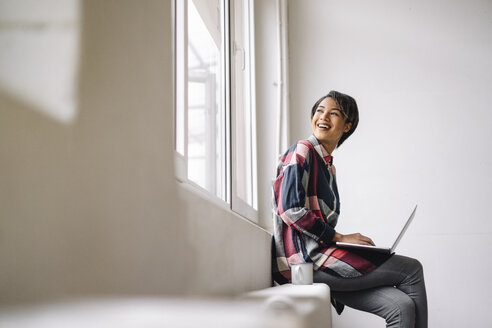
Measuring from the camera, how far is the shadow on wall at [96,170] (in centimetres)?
41

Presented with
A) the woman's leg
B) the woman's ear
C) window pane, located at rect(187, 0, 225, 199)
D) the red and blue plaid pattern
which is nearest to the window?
window pane, located at rect(187, 0, 225, 199)

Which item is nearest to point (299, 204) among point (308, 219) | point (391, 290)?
point (308, 219)

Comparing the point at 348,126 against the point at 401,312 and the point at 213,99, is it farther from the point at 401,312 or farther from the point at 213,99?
the point at 401,312

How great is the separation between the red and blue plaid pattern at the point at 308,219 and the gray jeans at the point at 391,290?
32 mm

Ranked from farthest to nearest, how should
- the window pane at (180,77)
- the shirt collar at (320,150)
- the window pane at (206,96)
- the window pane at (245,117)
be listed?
the window pane at (245,117) < the shirt collar at (320,150) < the window pane at (206,96) < the window pane at (180,77)

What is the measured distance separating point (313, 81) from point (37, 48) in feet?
10.2

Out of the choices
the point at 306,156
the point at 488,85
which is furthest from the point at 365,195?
the point at 306,156

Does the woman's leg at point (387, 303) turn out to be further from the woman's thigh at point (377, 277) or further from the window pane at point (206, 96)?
the window pane at point (206, 96)

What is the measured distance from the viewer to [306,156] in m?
1.98

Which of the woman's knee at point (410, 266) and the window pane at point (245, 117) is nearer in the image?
the woman's knee at point (410, 266)

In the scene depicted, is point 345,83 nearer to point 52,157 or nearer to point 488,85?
point 488,85

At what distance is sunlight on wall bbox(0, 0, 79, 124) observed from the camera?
1.38ft

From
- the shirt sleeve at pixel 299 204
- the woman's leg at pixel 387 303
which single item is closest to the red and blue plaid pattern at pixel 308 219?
the shirt sleeve at pixel 299 204

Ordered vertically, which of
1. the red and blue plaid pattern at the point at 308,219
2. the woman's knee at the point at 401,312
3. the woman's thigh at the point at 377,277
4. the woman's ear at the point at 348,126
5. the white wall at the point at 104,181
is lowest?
the woman's knee at the point at 401,312
